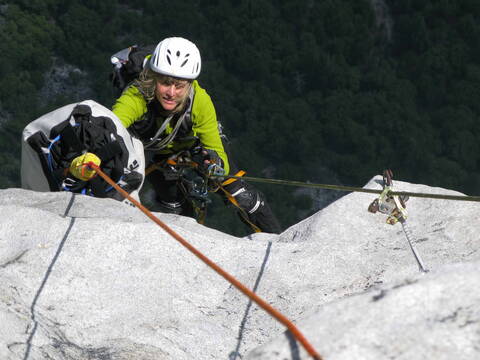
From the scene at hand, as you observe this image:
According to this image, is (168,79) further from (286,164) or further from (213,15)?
(213,15)

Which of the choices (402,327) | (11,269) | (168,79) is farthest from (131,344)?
(168,79)

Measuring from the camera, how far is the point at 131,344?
2.97m

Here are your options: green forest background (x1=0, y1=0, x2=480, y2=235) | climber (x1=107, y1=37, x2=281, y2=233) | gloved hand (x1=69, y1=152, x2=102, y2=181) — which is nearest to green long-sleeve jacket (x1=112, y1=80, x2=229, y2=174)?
climber (x1=107, y1=37, x2=281, y2=233)

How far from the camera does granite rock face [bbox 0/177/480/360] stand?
298cm

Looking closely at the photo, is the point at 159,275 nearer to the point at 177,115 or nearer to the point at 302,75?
the point at 177,115

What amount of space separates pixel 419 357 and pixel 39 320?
1.89 meters

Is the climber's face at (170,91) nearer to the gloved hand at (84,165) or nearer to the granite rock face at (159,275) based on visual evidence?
the gloved hand at (84,165)

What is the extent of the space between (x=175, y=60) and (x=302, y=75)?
1253cm

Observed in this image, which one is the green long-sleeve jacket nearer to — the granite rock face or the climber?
the climber

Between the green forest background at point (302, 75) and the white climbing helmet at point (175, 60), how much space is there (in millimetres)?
10433

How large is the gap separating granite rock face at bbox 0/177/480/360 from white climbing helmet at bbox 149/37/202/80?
4.47 ft

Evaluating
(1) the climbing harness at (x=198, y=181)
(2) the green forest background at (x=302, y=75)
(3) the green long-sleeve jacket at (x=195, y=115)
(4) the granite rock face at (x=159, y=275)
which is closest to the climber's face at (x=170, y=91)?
(3) the green long-sleeve jacket at (x=195, y=115)

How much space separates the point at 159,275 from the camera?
128 inches

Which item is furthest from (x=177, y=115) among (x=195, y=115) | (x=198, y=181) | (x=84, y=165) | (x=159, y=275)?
(x=159, y=275)
